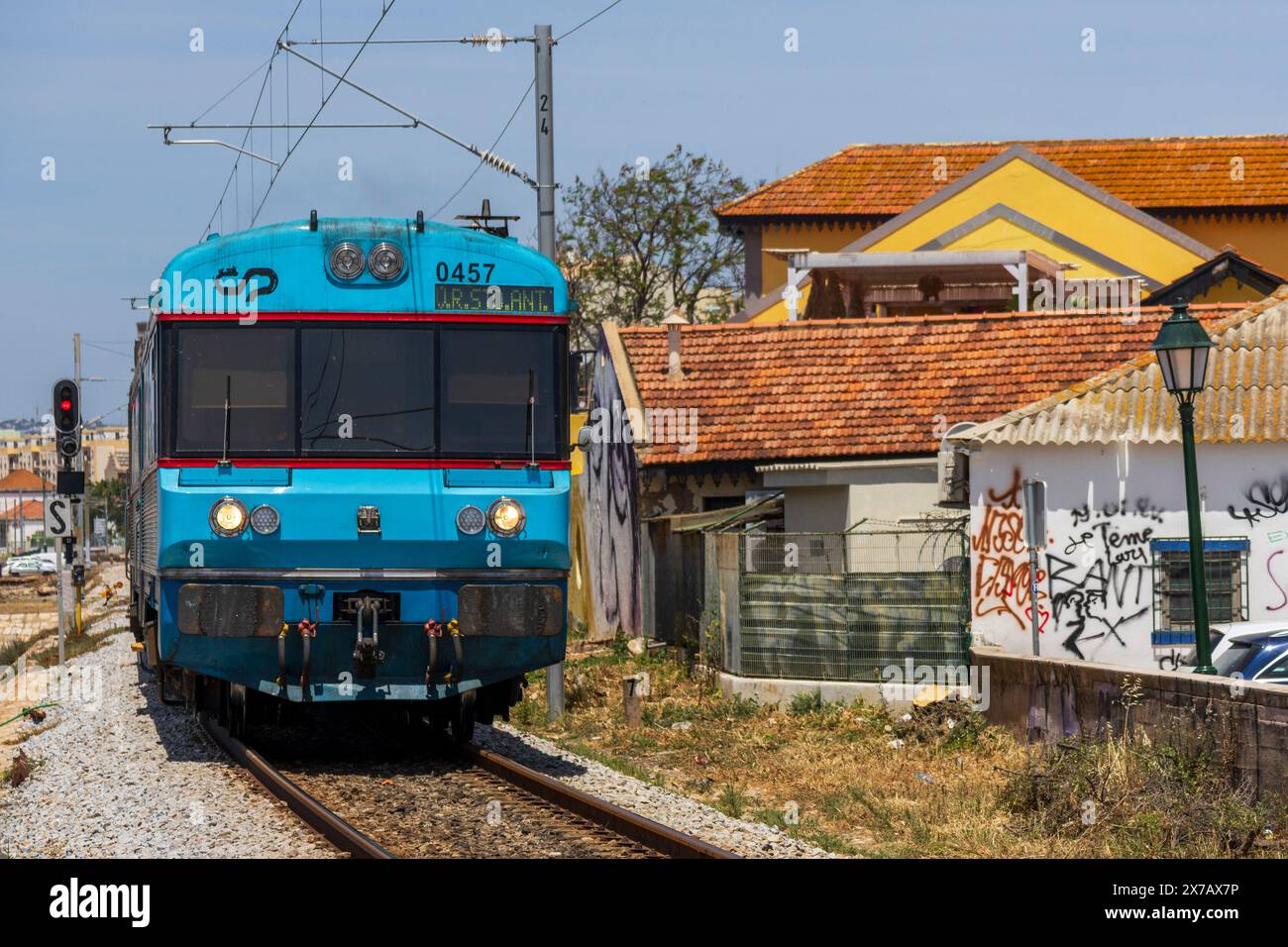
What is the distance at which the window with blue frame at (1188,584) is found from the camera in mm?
18109

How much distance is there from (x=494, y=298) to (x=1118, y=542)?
331 inches

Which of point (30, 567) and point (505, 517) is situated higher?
point (505, 517)

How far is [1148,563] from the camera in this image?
1833 cm

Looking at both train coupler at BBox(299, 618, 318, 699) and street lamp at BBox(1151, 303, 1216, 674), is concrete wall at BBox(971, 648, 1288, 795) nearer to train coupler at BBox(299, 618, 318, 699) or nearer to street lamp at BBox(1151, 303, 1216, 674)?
street lamp at BBox(1151, 303, 1216, 674)

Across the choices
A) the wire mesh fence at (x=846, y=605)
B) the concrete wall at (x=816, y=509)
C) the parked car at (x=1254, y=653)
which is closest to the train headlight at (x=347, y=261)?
the wire mesh fence at (x=846, y=605)

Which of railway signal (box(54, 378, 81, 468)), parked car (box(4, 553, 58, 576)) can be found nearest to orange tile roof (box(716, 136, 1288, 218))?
railway signal (box(54, 378, 81, 468))

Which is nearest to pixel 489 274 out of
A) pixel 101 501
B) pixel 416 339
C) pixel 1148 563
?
pixel 416 339

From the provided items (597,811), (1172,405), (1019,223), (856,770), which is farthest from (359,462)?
(1019,223)

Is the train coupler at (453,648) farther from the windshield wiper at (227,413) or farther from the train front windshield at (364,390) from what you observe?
the windshield wiper at (227,413)

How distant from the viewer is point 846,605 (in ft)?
59.1

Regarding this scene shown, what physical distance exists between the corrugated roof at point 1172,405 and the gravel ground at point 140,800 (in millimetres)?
9124

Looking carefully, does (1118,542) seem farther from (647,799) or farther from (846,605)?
(647,799)
